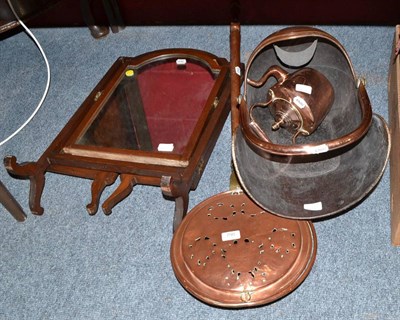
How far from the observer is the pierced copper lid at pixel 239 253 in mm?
1346

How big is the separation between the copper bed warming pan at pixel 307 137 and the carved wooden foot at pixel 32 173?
663 millimetres

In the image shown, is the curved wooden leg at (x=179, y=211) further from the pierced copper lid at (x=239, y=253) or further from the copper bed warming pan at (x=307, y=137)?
the copper bed warming pan at (x=307, y=137)

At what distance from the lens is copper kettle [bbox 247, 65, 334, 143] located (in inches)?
58.4

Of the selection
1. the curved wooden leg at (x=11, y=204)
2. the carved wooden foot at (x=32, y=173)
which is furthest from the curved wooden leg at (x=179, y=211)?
the curved wooden leg at (x=11, y=204)

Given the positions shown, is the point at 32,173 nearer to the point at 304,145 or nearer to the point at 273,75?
the point at 273,75

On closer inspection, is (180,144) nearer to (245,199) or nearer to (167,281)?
(245,199)

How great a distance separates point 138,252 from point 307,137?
0.64 metres

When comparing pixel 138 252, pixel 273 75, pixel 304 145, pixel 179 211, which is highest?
pixel 304 145

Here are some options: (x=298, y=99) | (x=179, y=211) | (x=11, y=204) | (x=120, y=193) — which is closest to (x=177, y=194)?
(x=179, y=211)

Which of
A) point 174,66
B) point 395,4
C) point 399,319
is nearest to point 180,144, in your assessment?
point 174,66

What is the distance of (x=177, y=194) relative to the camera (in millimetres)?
1521

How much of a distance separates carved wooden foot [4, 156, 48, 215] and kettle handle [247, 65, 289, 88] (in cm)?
71

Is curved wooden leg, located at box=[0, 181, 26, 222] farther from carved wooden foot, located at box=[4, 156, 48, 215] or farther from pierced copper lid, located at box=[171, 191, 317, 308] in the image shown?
pierced copper lid, located at box=[171, 191, 317, 308]

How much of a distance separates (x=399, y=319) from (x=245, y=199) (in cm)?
52
